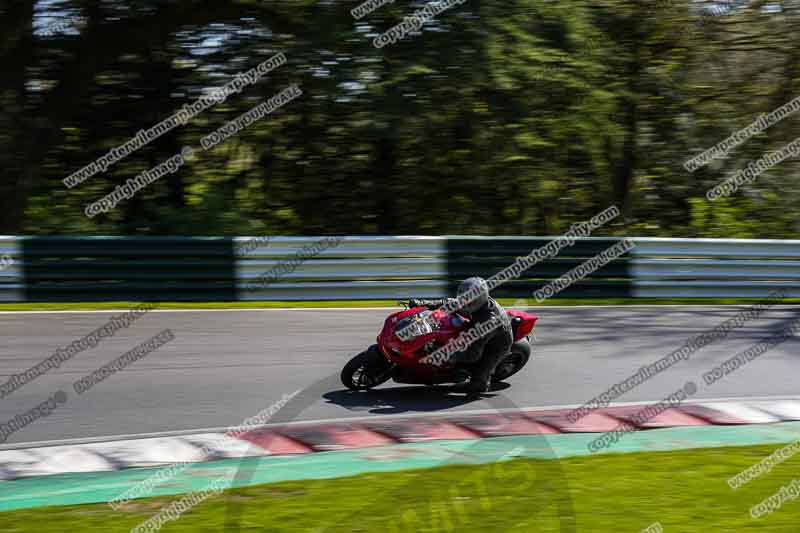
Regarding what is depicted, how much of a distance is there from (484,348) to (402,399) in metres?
0.89

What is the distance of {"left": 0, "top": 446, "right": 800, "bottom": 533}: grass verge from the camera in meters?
5.83

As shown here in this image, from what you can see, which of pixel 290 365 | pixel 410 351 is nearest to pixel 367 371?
pixel 410 351

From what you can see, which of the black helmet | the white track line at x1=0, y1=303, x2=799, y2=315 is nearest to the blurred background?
the white track line at x1=0, y1=303, x2=799, y2=315

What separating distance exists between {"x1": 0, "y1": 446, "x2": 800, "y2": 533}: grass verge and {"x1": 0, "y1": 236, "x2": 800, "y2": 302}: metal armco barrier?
8.27 metres

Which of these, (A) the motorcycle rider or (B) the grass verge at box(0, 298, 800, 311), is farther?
(B) the grass verge at box(0, 298, 800, 311)

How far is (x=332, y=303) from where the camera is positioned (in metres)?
15.0

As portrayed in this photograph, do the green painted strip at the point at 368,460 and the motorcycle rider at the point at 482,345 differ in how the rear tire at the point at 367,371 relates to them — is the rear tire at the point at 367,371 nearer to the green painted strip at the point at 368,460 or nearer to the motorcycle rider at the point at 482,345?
the motorcycle rider at the point at 482,345

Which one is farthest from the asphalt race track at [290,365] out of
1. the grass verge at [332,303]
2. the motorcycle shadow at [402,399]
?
the grass verge at [332,303]

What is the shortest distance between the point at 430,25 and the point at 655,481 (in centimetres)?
1227

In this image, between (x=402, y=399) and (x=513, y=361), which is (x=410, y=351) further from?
(x=513, y=361)

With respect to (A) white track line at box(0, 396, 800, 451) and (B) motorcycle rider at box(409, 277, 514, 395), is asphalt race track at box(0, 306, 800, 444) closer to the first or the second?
(A) white track line at box(0, 396, 800, 451)

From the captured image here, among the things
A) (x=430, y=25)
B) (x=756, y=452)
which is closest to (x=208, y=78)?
(x=430, y=25)

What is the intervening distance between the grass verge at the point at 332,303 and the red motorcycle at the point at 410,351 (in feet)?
12.0

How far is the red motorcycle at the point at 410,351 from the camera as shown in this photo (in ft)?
29.5
